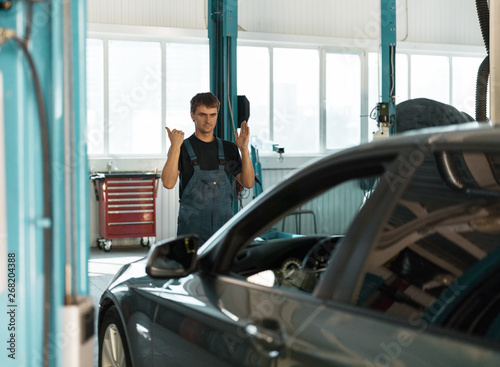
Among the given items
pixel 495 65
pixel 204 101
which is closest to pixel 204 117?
pixel 204 101

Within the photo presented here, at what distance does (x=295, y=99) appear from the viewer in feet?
32.3

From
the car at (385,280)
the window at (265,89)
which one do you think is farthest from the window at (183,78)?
the car at (385,280)

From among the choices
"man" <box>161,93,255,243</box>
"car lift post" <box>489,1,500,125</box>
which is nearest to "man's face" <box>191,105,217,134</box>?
A: "man" <box>161,93,255,243</box>

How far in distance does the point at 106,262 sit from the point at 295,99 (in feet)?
12.7

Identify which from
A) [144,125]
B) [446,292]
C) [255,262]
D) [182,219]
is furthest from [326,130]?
[446,292]

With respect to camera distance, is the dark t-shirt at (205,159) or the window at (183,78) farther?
the window at (183,78)

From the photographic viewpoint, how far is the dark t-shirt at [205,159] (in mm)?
3836

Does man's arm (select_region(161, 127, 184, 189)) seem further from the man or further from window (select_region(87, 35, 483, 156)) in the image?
window (select_region(87, 35, 483, 156))

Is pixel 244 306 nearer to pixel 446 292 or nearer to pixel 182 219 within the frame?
pixel 446 292

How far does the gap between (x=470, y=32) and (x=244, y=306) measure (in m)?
10.4

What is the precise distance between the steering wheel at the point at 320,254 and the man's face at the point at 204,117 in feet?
6.00

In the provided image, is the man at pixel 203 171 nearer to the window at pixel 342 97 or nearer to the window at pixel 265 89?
the window at pixel 265 89

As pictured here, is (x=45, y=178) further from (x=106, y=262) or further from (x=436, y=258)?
(x=106, y=262)

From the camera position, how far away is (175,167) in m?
3.70
